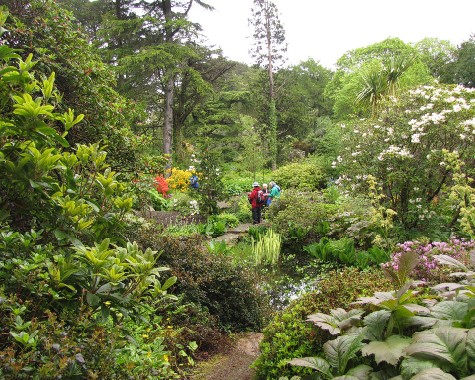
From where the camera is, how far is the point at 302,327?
2.55 metres

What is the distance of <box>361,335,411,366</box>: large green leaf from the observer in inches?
69.7

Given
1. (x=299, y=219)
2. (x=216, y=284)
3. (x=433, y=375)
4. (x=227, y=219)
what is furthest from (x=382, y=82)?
(x=433, y=375)

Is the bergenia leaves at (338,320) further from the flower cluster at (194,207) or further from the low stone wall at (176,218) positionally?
the flower cluster at (194,207)

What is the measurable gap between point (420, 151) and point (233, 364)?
20.3 ft

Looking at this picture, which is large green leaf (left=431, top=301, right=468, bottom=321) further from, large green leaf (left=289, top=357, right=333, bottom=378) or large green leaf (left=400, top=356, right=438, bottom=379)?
large green leaf (left=289, top=357, right=333, bottom=378)

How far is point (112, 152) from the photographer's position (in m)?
4.04

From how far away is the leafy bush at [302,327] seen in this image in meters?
2.46

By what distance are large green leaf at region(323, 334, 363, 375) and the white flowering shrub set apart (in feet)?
17.0

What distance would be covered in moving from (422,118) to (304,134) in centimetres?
2174

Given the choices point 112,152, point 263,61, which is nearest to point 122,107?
point 112,152

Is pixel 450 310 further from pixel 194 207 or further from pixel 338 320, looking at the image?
pixel 194 207

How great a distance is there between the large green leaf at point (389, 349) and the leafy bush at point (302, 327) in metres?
0.54

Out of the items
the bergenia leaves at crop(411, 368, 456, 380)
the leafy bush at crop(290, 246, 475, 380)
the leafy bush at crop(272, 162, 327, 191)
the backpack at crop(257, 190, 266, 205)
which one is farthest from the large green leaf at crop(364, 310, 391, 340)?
the leafy bush at crop(272, 162, 327, 191)

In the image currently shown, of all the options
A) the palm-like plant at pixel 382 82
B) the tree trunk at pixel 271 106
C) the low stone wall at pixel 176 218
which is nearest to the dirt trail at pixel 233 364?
the low stone wall at pixel 176 218
